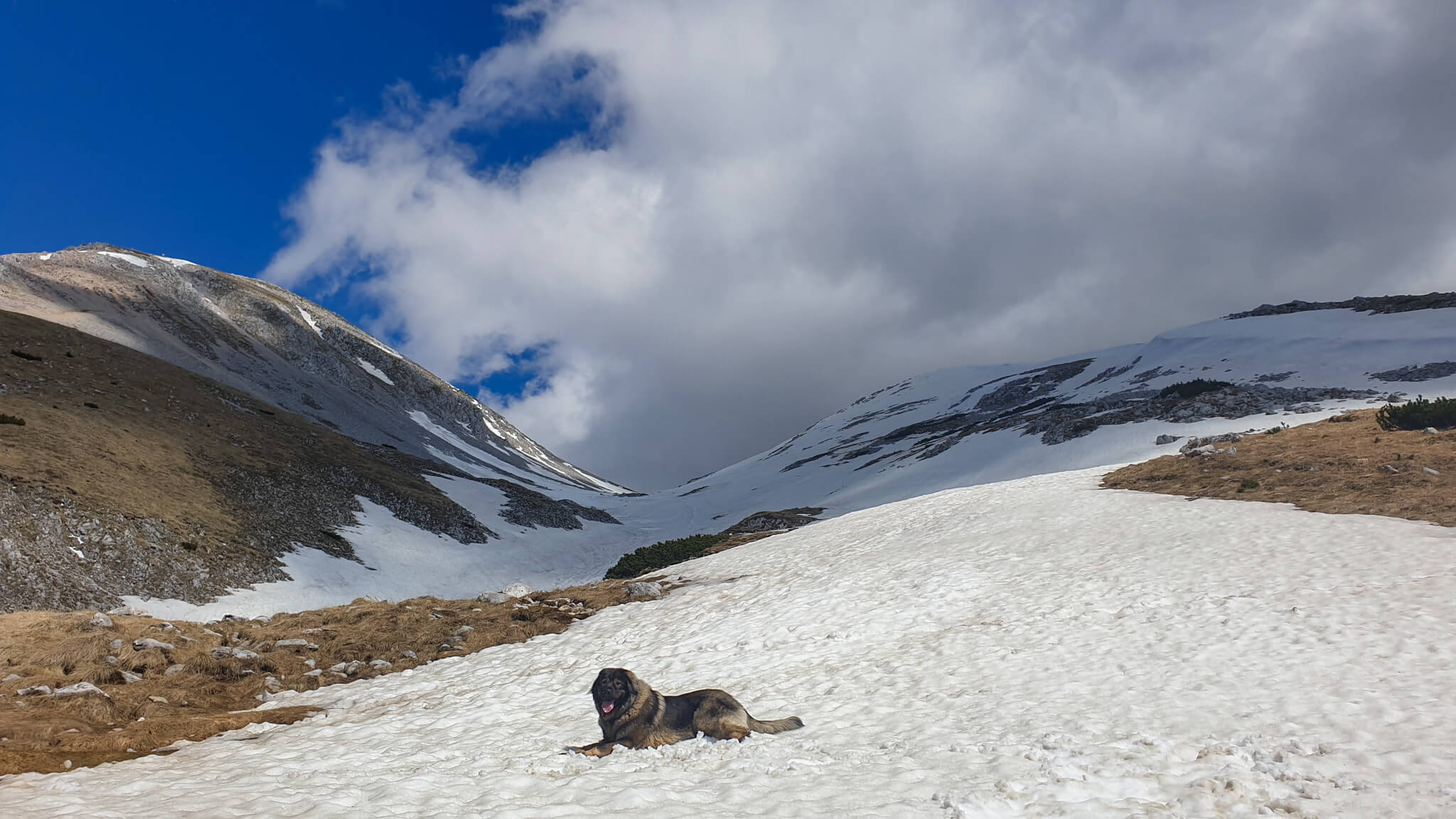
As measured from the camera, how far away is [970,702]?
9.80m

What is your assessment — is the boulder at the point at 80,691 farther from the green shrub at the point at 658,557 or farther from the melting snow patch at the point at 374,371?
the melting snow patch at the point at 374,371

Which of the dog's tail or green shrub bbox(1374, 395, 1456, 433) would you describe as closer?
the dog's tail

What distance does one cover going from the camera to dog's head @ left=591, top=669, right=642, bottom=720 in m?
8.91

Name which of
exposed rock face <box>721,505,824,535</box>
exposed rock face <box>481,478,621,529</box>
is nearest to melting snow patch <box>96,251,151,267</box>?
exposed rock face <box>481,478,621,529</box>

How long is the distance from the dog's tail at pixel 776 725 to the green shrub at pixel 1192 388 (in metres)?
57.1

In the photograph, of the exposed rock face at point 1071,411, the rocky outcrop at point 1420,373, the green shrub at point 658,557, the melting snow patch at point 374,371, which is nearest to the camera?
the green shrub at point 658,557

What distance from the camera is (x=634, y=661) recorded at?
13.8m

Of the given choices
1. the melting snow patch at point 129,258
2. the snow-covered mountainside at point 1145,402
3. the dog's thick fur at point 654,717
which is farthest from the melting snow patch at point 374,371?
the dog's thick fur at point 654,717

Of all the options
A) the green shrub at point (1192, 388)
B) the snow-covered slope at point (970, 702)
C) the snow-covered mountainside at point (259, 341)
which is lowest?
the snow-covered slope at point (970, 702)

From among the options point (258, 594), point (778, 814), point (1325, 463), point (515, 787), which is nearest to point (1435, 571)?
point (1325, 463)

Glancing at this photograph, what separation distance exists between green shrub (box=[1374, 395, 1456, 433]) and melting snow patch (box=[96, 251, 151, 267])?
110210mm

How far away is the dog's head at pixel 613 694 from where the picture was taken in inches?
351

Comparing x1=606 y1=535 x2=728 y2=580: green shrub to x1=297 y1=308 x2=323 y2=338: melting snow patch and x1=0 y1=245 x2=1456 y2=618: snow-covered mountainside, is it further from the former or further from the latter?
x1=297 y1=308 x2=323 y2=338: melting snow patch

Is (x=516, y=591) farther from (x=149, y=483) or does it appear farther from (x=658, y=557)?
(x=149, y=483)
